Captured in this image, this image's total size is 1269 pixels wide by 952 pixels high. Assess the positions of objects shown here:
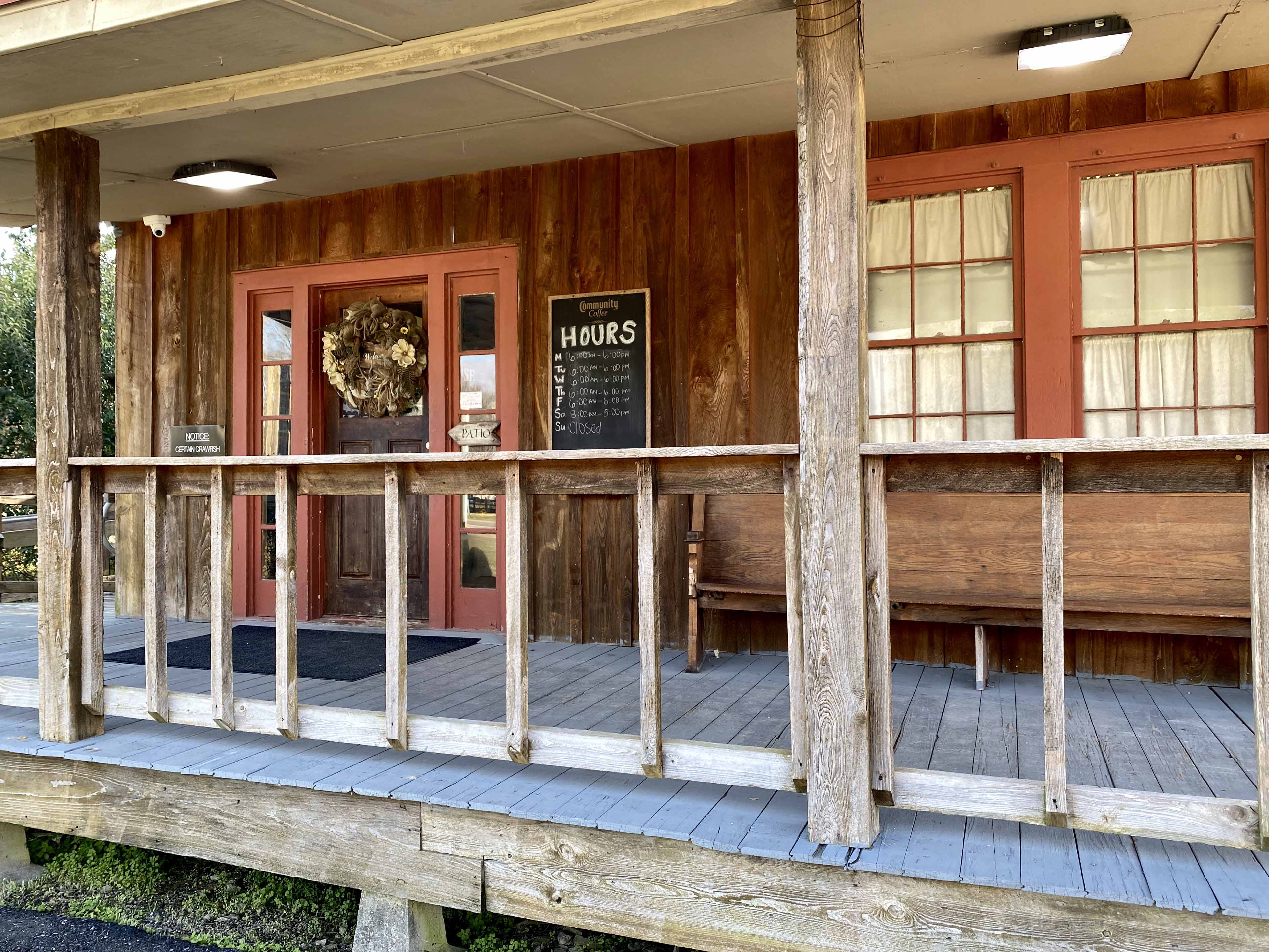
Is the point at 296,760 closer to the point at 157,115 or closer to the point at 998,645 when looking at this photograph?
the point at 157,115

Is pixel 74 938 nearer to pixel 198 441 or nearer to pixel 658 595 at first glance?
pixel 658 595

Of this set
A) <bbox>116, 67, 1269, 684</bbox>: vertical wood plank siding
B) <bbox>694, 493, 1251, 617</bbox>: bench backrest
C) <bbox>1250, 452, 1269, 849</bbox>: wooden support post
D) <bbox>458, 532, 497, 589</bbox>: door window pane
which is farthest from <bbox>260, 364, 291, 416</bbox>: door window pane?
<bbox>1250, 452, 1269, 849</bbox>: wooden support post

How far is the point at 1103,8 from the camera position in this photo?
339 centimetres

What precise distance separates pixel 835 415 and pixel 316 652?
3.42 m

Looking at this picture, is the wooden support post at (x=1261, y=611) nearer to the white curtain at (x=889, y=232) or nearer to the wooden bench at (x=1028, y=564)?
the wooden bench at (x=1028, y=564)

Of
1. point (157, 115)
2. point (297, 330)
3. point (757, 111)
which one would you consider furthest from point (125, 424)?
point (757, 111)

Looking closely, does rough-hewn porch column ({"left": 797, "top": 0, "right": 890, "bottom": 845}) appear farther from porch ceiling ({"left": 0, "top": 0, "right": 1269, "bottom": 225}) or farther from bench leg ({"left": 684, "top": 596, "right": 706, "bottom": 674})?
bench leg ({"left": 684, "top": 596, "right": 706, "bottom": 674})

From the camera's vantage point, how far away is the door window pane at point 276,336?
5918 mm

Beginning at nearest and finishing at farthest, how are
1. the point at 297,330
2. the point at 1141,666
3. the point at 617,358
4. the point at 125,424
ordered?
the point at 1141,666 < the point at 617,358 < the point at 297,330 < the point at 125,424

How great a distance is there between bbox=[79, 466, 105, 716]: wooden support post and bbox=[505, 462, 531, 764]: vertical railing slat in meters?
1.58

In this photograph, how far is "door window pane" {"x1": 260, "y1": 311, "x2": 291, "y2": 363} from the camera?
5.92m

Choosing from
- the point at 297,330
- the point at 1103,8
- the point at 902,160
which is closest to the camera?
the point at 1103,8

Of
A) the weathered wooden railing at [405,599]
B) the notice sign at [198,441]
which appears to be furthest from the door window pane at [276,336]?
the weathered wooden railing at [405,599]

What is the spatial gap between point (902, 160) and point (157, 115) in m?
3.10
